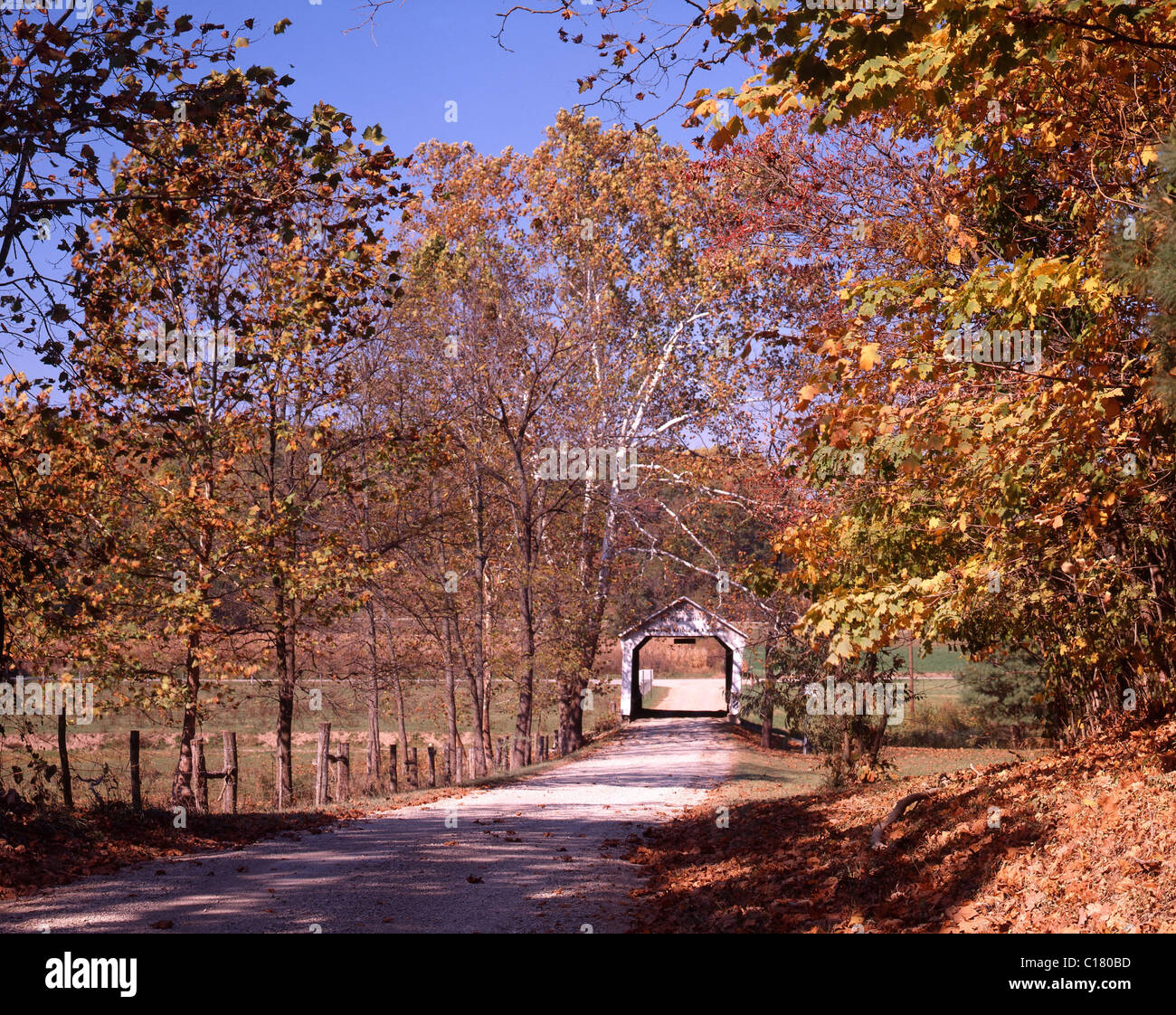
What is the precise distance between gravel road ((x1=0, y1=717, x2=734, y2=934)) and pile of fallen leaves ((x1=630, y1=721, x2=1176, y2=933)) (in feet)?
2.28

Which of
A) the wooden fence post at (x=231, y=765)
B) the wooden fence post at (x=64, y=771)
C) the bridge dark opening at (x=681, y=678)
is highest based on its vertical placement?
the wooden fence post at (x=64, y=771)

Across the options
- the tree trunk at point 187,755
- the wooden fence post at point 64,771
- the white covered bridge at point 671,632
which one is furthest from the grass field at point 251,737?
the white covered bridge at point 671,632

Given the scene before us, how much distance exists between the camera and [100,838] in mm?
10180

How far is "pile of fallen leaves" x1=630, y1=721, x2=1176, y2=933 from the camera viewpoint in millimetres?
6004

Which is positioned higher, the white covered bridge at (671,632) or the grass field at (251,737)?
the white covered bridge at (671,632)

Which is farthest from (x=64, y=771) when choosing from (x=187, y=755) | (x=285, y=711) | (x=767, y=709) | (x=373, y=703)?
(x=767, y=709)

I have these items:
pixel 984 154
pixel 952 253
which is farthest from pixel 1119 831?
pixel 984 154

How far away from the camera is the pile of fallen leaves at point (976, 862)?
19.7 feet

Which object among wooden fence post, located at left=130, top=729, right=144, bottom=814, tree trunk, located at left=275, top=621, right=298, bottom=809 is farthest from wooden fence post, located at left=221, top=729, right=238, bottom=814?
wooden fence post, located at left=130, top=729, right=144, bottom=814

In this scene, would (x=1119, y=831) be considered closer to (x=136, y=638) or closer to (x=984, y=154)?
(x=984, y=154)

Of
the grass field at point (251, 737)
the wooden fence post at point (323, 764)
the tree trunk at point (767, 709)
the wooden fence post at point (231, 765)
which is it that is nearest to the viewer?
the wooden fence post at point (231, 765)

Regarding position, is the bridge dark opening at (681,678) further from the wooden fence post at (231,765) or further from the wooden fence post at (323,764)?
the wooden fence post at (231,765)

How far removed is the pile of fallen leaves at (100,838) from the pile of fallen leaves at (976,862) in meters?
4.50

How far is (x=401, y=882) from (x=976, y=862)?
4.54m
